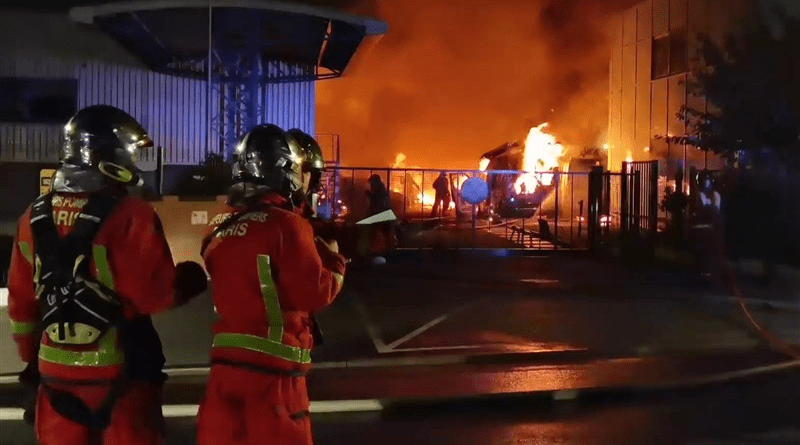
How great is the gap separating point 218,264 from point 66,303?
532 mm

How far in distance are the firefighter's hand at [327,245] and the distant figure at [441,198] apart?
15.0m

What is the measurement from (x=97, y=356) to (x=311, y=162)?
1328 millimetres

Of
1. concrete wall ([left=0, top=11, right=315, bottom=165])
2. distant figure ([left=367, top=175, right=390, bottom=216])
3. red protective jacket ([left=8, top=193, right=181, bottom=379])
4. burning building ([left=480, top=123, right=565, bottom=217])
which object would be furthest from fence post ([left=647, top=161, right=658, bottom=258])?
red protective jacket ([left=8, top=193, right=181, bottom=379])

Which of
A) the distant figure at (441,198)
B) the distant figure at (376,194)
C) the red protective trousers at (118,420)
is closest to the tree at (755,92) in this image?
the distant figure at (441,198)

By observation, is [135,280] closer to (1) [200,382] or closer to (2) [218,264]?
(2) [218,264]

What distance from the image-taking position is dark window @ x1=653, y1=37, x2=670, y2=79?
24156 millimetres

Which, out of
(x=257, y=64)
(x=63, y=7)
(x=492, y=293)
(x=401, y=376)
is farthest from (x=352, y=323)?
(x=63, y=7)

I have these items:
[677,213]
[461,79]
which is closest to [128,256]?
[677,213]

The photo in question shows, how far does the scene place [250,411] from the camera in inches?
123

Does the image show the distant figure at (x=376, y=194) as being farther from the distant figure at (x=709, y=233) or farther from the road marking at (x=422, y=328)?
the distant figure at (x=709, y=233)

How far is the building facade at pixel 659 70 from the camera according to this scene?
21.6 m

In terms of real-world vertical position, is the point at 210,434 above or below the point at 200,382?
above

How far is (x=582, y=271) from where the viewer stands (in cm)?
1472

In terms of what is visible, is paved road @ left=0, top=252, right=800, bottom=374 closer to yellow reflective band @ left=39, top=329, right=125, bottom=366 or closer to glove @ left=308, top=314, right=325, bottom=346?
Result: glove @ left=308, top=314, right=325, bottom=346
